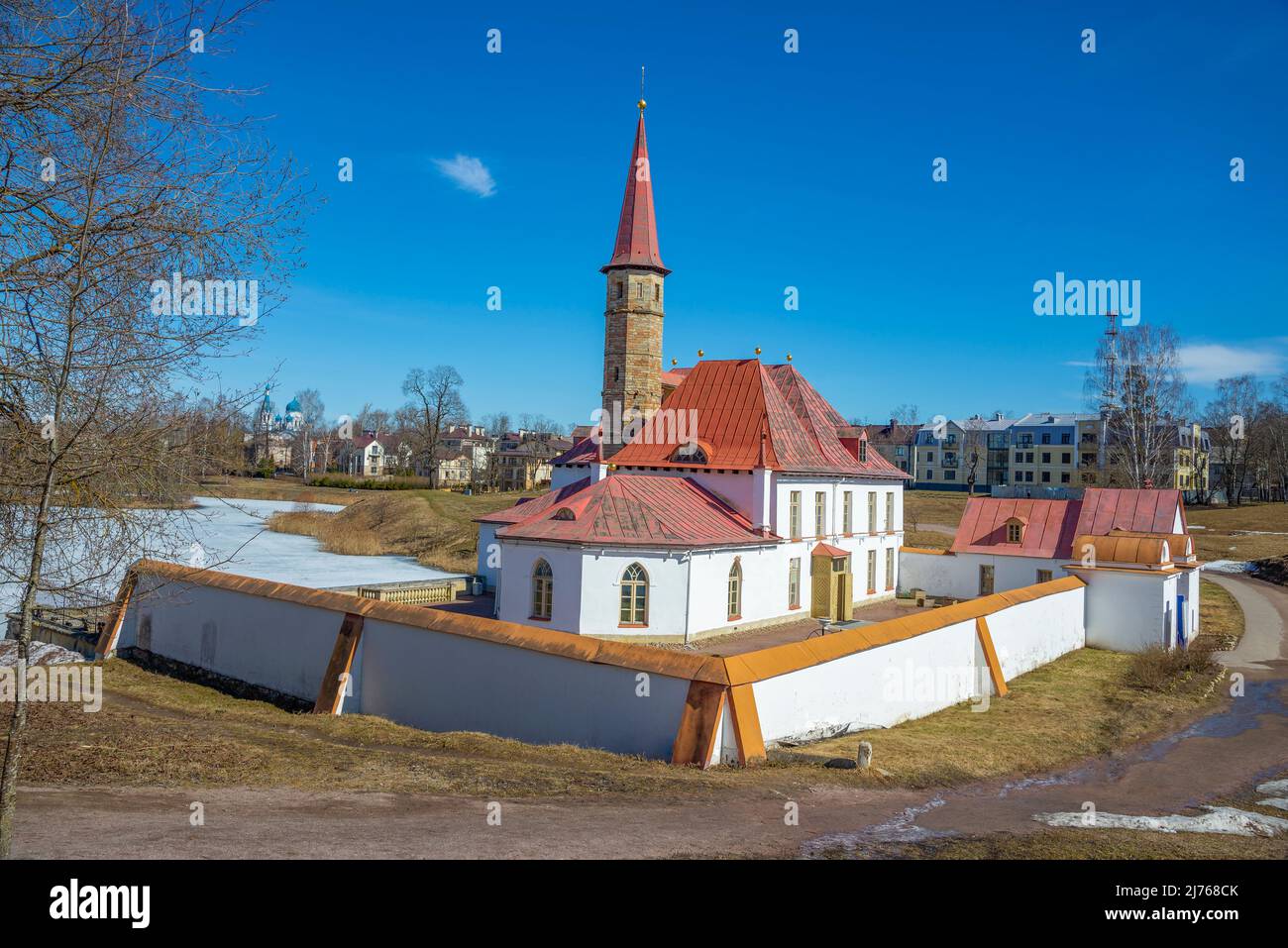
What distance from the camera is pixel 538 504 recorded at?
28.5 metres

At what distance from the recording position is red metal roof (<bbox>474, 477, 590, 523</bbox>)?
1072 inches

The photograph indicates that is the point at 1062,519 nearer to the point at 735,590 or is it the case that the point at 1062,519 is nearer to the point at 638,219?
the point at 735,590

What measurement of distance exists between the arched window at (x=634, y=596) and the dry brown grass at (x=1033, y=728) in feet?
26.2

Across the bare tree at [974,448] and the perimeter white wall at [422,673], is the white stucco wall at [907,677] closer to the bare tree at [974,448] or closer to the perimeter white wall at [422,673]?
the perimeter white wall at [422,673]

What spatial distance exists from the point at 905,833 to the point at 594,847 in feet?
11.3

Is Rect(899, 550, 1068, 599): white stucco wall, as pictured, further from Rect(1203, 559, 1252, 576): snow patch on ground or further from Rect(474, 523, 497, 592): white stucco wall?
Rect(1203, 559, 1252, 576): snow patch on ground

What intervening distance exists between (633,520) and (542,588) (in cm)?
302

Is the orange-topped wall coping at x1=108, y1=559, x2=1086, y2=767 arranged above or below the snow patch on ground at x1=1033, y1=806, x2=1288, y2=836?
above

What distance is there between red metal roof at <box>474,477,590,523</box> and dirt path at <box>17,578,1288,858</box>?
1548cm

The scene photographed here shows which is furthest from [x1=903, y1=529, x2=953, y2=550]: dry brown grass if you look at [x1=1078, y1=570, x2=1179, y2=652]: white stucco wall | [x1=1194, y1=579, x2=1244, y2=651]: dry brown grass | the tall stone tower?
the tall stone tower

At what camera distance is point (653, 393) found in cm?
3250

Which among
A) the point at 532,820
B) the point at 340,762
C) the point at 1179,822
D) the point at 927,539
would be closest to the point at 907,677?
the point at 1179,822

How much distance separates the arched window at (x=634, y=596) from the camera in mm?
23219

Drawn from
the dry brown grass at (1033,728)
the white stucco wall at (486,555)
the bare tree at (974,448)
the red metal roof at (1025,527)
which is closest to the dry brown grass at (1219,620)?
the red metal roof at (1025,527)
